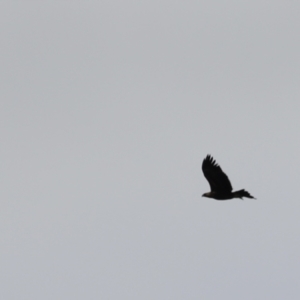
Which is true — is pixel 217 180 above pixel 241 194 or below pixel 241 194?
above

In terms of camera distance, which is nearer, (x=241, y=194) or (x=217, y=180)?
(x=241, y=194)

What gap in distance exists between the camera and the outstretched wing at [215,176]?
3284cm

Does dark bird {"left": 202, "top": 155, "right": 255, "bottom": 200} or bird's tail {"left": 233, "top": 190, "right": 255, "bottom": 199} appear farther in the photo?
dark bird {"left": 202, "top": 155, "right": 255, "bottom": 200}

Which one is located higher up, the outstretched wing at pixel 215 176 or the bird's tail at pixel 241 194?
the outstretched wing at pixel 215 176

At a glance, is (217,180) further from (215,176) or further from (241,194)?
(241,194)

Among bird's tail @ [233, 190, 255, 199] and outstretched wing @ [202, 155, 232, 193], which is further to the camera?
outstretched wing @ [202, 155, 232, 193]

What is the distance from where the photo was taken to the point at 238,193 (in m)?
32.1

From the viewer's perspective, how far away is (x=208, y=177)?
3328cm

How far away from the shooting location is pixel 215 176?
33.1 meters

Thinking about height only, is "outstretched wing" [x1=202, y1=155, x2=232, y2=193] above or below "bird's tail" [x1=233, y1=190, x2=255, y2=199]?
above

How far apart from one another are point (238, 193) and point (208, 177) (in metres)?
1.66

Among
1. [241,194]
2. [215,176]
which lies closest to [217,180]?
[215,176]

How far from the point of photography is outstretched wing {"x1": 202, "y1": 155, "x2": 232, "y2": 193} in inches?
1293

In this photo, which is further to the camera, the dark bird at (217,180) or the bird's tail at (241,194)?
the dark bird at (217,180)
